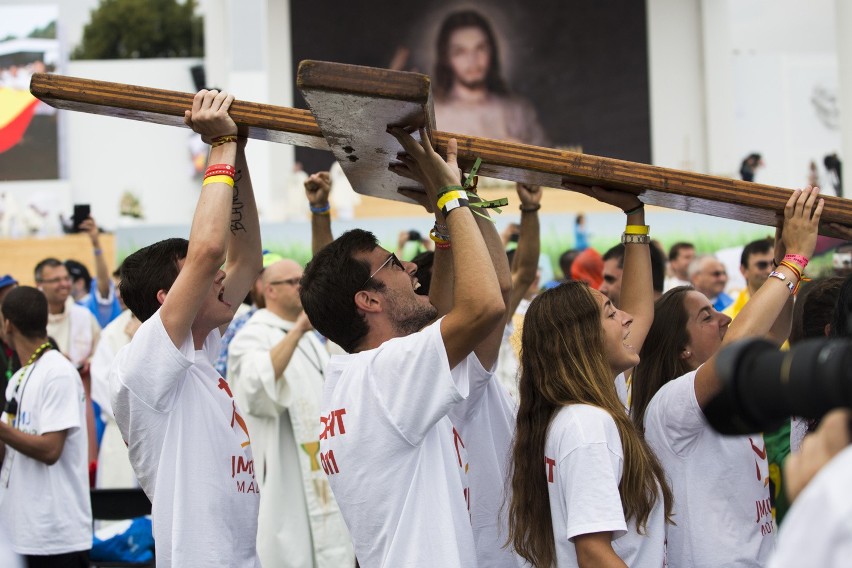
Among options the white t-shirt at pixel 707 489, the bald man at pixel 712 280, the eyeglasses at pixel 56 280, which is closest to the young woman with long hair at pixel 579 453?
the white t-shirt at pixel 707 489

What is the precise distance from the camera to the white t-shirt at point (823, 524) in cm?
138

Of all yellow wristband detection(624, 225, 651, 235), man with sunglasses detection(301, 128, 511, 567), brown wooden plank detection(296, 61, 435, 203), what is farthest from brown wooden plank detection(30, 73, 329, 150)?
yellow wristband detection(624, 225, 651, 235)

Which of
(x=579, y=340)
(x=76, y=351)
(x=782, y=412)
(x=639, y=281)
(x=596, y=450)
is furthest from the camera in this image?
(x=76, y=351)

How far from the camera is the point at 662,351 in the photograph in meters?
3.86

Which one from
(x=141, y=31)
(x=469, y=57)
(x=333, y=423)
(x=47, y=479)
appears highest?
(x=141, y=31)

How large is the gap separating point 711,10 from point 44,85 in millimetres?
22245

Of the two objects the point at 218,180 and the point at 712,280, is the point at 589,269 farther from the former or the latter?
the point at 218,180

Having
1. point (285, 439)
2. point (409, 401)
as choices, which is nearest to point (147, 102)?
point (409, 401)

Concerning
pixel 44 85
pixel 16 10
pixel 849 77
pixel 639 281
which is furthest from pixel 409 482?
pixel 16 10

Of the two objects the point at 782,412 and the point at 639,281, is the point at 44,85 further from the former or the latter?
the point at 782,412

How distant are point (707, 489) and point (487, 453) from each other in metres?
0.77

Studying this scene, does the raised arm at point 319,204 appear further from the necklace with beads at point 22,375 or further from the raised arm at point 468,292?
the necklace with beads at point 22,375

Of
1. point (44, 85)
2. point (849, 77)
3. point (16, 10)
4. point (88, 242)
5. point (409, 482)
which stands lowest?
point (409, 482)

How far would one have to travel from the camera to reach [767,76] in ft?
78.3
